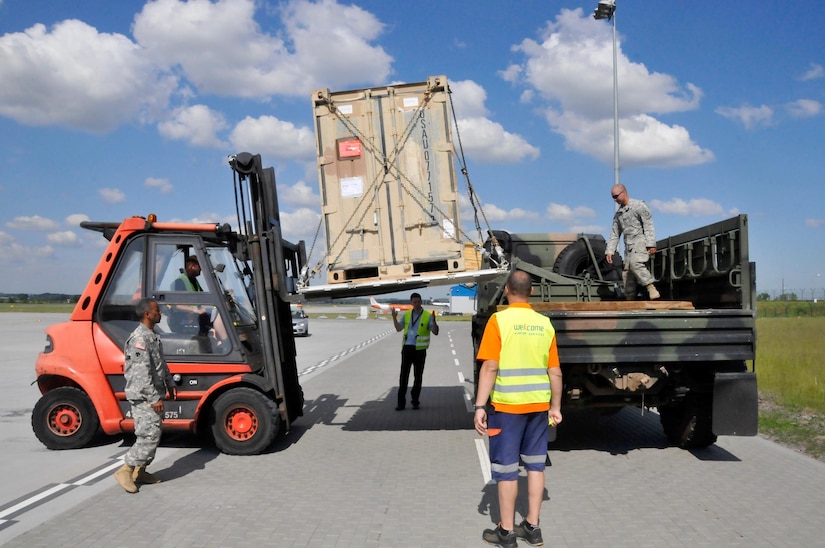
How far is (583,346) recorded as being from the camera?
689 cm

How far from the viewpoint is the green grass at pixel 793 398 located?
8.59 m

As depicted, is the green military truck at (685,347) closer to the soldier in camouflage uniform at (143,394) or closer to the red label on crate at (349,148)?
the red label on crate at (349,148)

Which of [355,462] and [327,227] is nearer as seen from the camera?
[355,462]

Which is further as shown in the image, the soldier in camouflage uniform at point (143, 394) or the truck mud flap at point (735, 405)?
the truck mud flap at point (735, 405)

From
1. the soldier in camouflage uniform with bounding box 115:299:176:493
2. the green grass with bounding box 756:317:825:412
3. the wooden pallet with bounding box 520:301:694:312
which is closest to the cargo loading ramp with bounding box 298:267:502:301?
the wooden pallet with bounding box 520:301:694:312

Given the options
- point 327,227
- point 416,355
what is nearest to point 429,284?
point 327,227

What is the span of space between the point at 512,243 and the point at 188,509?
6.99 meters

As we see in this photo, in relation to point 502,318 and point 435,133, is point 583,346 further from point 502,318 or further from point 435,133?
point 435,133

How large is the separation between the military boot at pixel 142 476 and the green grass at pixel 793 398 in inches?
269

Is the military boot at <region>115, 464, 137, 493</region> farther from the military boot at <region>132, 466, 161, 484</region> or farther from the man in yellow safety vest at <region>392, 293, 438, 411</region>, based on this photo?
the man in yellow safety vest at <region>392, 293, 438, 411</region>

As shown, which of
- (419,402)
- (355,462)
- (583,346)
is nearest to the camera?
(583,346)

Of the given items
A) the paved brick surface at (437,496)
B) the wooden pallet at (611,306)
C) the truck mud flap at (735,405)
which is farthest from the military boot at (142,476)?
the truck mud flap at (735,405)

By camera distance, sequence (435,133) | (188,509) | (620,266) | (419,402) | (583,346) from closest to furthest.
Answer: (188,509)
(583,346)
(435,133)
(620,266)
(419,402)

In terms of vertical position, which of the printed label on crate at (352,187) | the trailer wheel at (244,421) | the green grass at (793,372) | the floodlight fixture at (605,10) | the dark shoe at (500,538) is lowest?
the green grass at (793,372)
